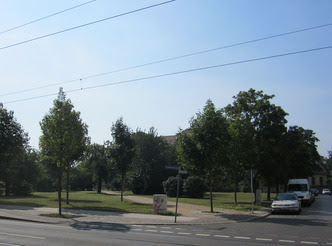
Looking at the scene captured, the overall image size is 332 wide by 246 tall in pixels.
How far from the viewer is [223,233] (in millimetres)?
12273

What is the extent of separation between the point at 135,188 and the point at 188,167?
2729cm

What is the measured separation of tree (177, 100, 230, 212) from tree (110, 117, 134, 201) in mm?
9147

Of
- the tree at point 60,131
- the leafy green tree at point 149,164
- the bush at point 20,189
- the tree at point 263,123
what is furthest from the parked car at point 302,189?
the bush at point 20,189

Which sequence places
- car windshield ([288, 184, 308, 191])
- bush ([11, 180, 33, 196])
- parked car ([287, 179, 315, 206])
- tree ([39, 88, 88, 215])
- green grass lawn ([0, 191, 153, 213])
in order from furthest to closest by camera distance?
bush ([11, 180, 33, 196]), car windshield ([288, 184, 308, 191]), parked car ([287, 179, 315, 206]), green grass lawn ([0, 191, 153, 213]), tree ([39, 88, 88, 215])

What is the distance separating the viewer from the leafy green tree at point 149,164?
46344 mm

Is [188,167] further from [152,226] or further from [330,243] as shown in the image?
[330,243]

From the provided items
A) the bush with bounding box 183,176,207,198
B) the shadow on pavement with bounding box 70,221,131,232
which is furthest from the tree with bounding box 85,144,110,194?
the shadow on pavement with bounding box 70,221,131,232

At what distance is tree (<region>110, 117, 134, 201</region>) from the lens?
97.0 ft

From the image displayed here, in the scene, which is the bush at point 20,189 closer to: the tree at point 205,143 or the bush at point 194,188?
the bush at point 194,188

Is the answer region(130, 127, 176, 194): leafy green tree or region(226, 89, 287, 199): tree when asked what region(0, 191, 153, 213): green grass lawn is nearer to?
region(226, 89, 287, 199): tree

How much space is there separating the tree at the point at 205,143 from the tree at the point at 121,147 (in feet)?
30.0

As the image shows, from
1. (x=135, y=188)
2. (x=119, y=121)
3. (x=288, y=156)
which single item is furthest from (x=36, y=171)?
(x=288, y=156)

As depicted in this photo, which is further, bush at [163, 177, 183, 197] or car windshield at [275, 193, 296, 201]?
bush at [163, 177, 183, 197]

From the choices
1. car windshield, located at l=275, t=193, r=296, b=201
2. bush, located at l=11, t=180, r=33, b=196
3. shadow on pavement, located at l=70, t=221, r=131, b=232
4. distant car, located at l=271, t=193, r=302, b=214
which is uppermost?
car windshield, located at l=275, t=193, r=296, b=201
